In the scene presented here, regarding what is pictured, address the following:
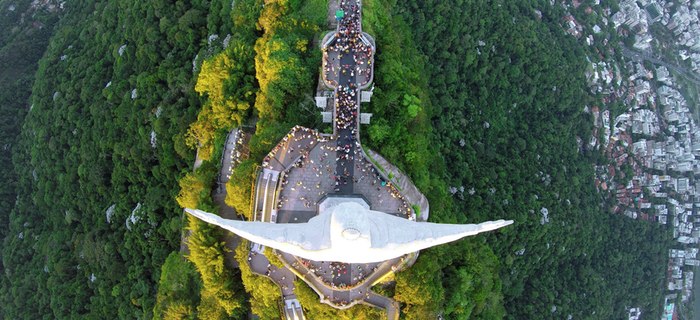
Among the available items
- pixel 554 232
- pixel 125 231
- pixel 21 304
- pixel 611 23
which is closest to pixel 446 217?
pixel 554 232

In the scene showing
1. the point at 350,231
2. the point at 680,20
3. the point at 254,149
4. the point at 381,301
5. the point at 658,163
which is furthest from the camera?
the point at 680,20

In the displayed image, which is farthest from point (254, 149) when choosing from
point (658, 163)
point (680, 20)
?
point (680, 20)

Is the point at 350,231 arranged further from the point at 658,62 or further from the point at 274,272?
the point at 658,62

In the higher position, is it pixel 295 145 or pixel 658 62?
pixel 658 62

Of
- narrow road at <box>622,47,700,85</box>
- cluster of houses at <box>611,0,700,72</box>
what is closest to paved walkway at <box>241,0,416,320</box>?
narrow road at <box>622,47,700,85</box>

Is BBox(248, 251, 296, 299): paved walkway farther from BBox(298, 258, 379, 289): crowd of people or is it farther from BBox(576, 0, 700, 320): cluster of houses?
BBox(576, 0, 700, 320): cluster of houses

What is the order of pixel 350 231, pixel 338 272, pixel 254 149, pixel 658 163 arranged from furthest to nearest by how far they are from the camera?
pixel 658 163 < pixel 254 149 < pixel 338 272 < pixel 350 231

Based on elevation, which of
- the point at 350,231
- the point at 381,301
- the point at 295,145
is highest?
the point at 295,145
